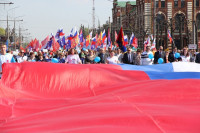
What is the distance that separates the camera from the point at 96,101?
5.91 m

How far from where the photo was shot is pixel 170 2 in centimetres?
7638

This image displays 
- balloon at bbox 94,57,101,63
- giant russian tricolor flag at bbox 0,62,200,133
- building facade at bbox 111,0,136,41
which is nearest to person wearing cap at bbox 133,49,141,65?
balloon at bbox 94,57,101,63

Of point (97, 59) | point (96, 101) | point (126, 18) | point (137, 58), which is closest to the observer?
point (96, 101)

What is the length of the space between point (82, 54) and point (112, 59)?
33.4 feet

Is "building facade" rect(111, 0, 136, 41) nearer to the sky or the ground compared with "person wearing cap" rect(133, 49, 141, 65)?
nearer to the sky

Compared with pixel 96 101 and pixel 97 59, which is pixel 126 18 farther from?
pixel 96 101

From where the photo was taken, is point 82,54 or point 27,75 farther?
point 82,54

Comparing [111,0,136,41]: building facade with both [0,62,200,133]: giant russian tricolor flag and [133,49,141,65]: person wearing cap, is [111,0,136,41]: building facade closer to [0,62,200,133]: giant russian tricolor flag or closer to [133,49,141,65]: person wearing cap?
[133,49,141,65]: person wearing cap

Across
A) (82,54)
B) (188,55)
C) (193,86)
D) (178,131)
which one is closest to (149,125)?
(178,131)

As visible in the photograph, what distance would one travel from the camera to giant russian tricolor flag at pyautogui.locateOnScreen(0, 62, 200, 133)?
4.16 m

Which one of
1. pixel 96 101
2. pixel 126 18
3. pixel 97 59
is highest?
pixel 126 18

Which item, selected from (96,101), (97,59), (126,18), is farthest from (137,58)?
(126,18)

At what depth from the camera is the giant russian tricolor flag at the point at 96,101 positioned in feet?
13.6

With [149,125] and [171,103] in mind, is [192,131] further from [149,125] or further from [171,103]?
[171,103]
